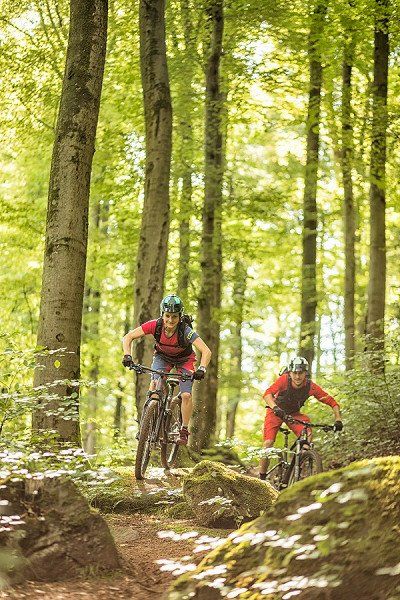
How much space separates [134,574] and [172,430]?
449 centimetres

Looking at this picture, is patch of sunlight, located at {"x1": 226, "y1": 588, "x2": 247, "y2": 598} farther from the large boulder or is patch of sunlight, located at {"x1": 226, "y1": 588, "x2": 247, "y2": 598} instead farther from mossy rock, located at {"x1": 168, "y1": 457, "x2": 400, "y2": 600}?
the large boulder

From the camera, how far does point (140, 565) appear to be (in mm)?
5695

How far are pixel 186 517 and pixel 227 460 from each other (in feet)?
23.5

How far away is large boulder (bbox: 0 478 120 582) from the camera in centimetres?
497

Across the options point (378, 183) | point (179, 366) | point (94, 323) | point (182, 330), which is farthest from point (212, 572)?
point (94, 323)

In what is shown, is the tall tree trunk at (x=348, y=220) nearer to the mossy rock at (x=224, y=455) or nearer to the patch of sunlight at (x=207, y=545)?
the mossy rock at (x=224, y=455)

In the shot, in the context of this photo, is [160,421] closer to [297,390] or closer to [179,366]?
[179,366]

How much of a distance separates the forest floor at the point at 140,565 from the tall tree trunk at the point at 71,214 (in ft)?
5.38

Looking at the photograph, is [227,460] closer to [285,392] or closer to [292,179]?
[285,392]

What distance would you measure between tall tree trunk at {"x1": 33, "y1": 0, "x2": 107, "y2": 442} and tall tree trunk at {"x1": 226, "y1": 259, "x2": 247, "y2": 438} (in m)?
9.50

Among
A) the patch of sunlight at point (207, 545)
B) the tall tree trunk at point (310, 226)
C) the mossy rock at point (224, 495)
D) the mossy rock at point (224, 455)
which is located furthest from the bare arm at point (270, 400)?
the tall tree trunk at point (310, 226)

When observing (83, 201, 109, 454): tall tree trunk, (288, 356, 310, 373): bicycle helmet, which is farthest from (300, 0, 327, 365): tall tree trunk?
(288, 356, 310, 373): bicycle helmet

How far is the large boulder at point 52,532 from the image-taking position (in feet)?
16.3

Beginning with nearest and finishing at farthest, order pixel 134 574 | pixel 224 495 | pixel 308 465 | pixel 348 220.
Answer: pixel 134 574 < pixel 224 495 < pixel 308 465 < pixel 348 220
